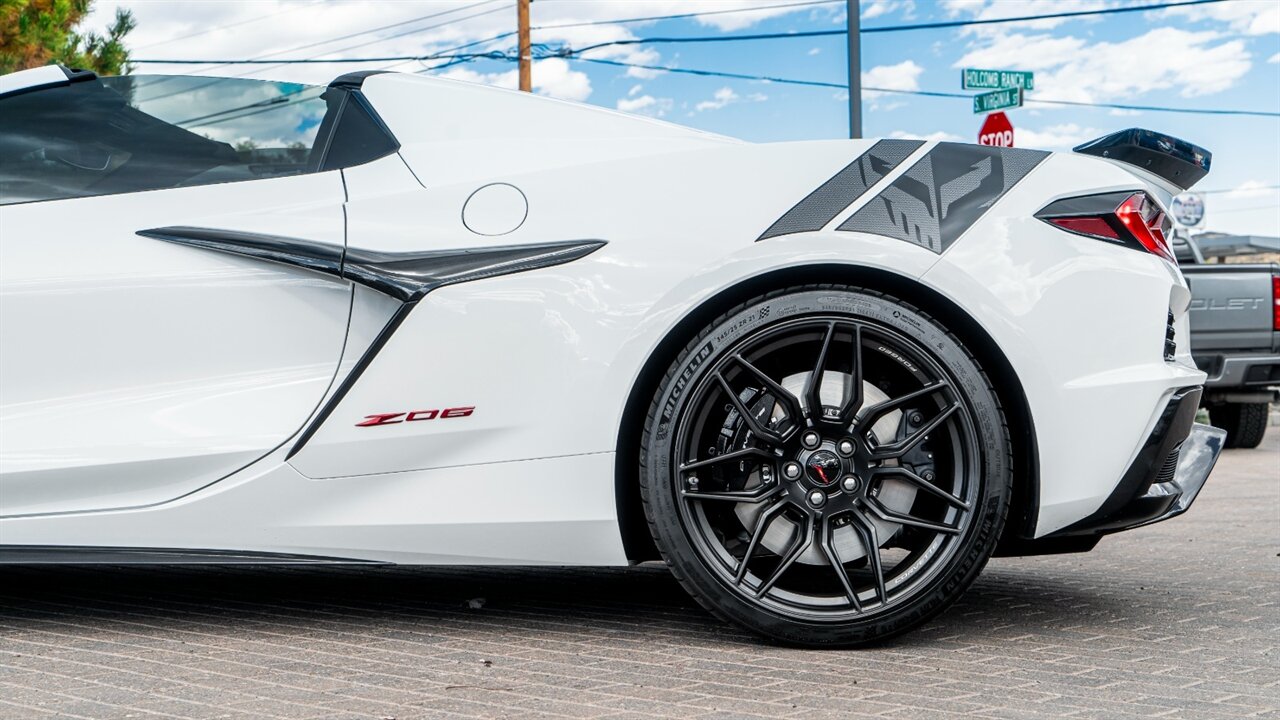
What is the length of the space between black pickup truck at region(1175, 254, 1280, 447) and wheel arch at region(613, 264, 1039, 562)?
25.0ft

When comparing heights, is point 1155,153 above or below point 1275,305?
above

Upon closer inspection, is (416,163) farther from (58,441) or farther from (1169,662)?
(1169,662)

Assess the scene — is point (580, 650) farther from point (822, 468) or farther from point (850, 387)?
point (850, 387)

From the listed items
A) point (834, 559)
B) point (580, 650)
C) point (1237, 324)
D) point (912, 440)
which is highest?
point (912, 440)

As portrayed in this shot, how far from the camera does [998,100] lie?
1355cm

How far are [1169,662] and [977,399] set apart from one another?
713mm

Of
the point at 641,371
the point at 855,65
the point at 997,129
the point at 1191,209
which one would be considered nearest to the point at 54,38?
the point at 855,65

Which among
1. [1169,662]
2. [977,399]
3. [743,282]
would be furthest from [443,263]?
[1169,662]

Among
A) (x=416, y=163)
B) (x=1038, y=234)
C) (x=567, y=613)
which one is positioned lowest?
(x=567, y=613)

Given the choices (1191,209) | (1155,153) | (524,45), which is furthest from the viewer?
(1191,209)

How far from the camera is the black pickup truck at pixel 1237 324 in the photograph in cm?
976

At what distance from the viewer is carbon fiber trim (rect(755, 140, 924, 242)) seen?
288 centimetres

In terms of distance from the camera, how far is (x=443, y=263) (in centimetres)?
290

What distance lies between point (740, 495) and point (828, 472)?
0.67ft
